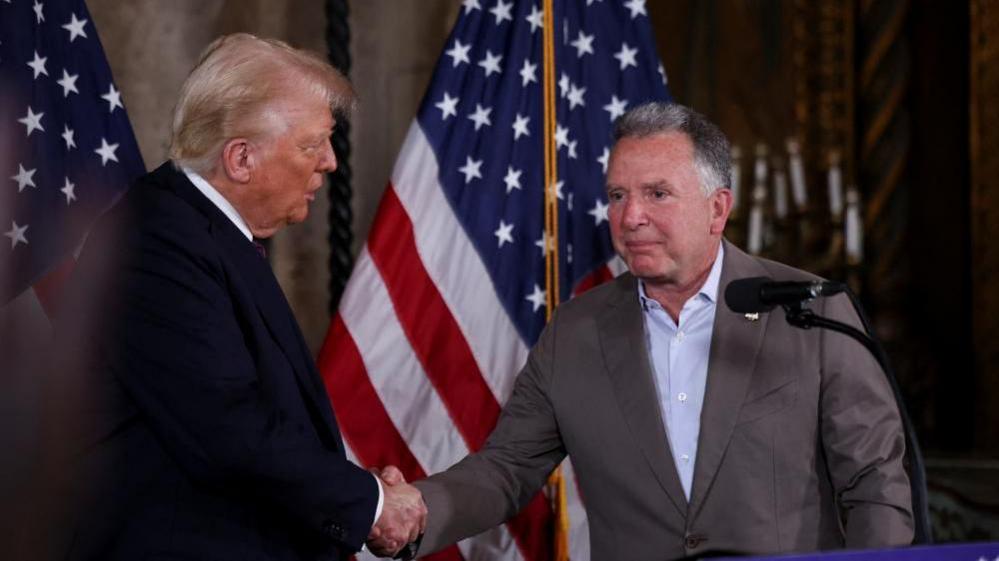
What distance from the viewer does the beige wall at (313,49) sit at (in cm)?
438

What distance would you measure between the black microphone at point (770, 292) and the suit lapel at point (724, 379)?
0.62m

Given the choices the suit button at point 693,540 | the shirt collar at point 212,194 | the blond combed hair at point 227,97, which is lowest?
the suit button at point 693,540

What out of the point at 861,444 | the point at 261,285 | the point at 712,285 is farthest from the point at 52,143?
the point at 861,444

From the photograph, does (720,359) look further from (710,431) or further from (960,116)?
(960,116)

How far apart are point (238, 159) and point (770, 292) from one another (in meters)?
1.03

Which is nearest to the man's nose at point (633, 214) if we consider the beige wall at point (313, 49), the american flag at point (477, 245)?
the american flag at point (477, 245)

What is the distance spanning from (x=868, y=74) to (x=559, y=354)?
9.35ft

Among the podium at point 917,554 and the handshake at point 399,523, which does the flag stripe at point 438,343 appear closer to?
the handshake at point 399,523

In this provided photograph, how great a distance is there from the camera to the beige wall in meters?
4.38

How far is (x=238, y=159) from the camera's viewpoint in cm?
244

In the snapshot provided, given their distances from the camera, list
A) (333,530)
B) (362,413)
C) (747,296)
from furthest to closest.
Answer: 1. (362,413)
2. (333,530)
3. (747,296)

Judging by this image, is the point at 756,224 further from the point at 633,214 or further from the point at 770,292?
the point at 770,292

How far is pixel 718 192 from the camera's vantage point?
116 inches

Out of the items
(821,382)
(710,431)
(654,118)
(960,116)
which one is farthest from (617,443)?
(960,116)
